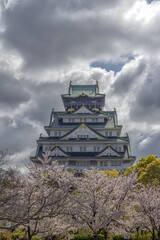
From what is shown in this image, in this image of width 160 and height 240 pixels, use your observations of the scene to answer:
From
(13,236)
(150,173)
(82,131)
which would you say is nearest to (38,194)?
(13,236)

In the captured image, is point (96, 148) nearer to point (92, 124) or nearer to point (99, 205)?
point (92, 124)

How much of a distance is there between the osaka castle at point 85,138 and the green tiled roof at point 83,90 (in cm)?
27

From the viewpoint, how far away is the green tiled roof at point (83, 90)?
82.0 meters

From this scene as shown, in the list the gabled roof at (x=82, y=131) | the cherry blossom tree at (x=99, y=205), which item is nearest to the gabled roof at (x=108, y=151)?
the gabled roof at (x=82, y=131)

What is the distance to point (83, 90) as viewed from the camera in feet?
277

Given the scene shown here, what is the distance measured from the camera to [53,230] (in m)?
28.9

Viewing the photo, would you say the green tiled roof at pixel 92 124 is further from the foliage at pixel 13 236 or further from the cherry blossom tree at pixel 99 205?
the cherry blossom tree at pixel 99 205

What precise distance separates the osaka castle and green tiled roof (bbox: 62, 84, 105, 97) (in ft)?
0.90

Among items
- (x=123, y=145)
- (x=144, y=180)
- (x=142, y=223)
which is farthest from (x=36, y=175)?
(x=123, y=145)

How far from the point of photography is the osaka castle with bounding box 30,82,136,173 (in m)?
66.0

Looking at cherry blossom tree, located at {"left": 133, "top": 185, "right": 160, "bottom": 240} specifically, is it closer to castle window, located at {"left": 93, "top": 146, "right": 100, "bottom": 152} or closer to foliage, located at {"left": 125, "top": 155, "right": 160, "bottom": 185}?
foliage, located at {"left": 125, "top": 155, "right": 160, "bottom": 185}

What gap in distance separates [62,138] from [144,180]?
29165 mm

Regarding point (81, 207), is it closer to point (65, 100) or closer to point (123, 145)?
point (123, 145)

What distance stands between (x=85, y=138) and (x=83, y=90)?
20041 mm
